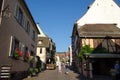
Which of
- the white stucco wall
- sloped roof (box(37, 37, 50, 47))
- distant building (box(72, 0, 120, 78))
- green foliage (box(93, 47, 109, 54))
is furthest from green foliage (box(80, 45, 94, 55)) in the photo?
sloped roof (box(37, 37, 50, 47))

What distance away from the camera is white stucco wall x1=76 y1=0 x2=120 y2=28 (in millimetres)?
30611

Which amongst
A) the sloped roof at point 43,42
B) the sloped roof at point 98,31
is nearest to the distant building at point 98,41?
the sloped roof at point 98,31

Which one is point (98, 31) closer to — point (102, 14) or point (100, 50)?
point (100, 50)

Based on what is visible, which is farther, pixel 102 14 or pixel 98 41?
pixel 102 14

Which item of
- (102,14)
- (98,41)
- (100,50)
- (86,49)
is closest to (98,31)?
(98,41)

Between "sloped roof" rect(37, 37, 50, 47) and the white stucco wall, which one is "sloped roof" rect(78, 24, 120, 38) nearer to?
the white stucco wall

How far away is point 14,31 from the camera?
42.2 feet

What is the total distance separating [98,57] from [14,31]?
1160 cm

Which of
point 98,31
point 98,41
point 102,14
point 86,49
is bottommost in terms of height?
point 86,49

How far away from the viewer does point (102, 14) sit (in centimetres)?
3112

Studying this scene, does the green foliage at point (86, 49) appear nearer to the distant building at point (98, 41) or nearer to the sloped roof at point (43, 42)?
the distant building at point (98, 41)

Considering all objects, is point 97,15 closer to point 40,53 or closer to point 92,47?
point 92,47

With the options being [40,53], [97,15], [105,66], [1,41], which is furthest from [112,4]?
[1,41]

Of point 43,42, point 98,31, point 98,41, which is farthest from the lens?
point 43,42
